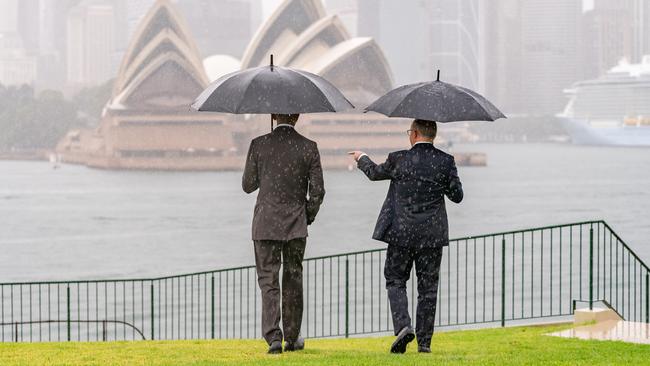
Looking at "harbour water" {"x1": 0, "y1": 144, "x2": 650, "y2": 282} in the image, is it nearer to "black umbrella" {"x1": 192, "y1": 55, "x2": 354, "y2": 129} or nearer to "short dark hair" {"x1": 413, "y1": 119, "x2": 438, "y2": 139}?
"black umbrella" {"x1": 192, "y1": 55, "x2": 354, "y2": 129}

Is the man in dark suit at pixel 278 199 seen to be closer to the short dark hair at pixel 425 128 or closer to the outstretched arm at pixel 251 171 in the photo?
the outstretched arm at pixel 251 171

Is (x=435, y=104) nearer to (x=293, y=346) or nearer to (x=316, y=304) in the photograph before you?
(x=293, y=346)

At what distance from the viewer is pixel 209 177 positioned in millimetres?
109312

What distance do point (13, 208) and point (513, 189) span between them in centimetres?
3762

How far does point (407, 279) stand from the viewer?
287 inches

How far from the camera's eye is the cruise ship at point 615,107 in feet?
435

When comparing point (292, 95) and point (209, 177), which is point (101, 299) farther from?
point (209, 177)

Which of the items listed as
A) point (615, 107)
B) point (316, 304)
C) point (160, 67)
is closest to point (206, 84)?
point (160, 67)

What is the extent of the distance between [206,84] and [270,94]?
325 feet

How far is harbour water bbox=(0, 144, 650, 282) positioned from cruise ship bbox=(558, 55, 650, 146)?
13.2 m

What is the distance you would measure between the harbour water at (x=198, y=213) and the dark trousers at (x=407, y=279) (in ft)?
108

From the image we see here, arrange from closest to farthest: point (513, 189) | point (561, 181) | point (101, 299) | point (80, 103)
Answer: point (101, 299) → point (513, 189) → point (561, 181) → point (80, 103)

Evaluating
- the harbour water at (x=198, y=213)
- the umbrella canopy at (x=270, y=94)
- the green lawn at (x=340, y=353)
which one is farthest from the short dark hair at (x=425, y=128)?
the harbour water at (x=198, y=213)

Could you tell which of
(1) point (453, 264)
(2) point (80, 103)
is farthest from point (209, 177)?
(1) point (453, 264)
